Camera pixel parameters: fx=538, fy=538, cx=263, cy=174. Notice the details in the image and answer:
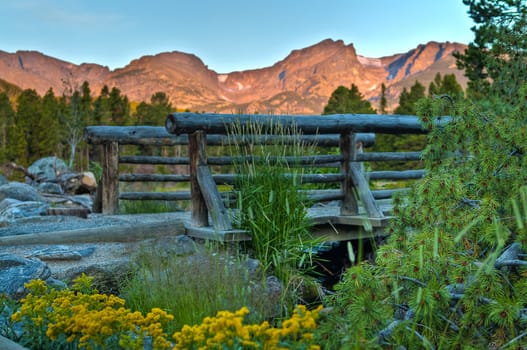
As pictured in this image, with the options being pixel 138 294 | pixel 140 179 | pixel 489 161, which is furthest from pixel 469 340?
pixel 140 179

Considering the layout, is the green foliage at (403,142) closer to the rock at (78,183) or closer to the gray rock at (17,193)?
the rock at (78,183)

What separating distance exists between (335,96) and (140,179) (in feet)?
98.5

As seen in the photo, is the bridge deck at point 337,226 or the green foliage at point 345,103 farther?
the green foliage at point 345,103

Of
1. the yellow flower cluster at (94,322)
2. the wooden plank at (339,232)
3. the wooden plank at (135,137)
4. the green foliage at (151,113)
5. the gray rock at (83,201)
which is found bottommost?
the gray rock at (83,201)

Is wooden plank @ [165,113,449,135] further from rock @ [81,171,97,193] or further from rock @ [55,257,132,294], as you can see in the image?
rock @ [81,171,97,193]

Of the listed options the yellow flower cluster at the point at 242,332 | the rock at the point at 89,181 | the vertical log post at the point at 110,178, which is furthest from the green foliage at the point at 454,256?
the rock at the point at 89,181

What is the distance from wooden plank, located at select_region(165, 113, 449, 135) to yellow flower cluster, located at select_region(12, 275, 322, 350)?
8.07 ft

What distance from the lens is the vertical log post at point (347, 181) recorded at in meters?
6.02

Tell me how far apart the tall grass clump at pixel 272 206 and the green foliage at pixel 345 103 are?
3037 cm

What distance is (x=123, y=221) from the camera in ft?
21.2

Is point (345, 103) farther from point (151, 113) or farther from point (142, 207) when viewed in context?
point (142, 207)

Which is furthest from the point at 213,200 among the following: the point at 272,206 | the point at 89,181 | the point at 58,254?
the point at 89,181

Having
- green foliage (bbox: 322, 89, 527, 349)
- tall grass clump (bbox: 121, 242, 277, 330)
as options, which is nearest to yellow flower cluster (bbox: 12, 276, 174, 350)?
tall grass clump (bbox: 121, 242, 277, 330)

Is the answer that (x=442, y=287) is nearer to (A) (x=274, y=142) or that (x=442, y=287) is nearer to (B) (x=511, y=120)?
(B) (x=511, y=120)
